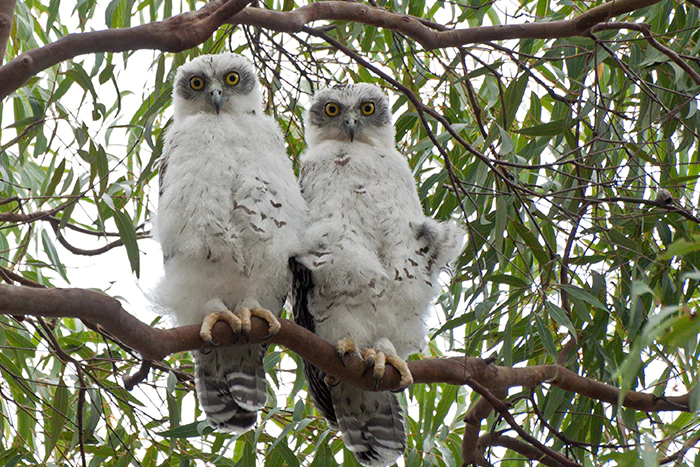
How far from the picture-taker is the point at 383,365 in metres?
2.37

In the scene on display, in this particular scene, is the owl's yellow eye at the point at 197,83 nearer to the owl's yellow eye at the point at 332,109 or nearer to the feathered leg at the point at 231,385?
the owl's yellow eye at the point at 332,109

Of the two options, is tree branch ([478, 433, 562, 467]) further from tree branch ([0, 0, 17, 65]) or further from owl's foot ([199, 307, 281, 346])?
tree branch ([0, 0, 17, 65])

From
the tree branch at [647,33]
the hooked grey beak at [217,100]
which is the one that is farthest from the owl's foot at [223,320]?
the tree branch at [647,33]

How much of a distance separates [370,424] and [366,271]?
53cm

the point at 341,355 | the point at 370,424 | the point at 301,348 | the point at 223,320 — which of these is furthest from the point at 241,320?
the point at 370,424

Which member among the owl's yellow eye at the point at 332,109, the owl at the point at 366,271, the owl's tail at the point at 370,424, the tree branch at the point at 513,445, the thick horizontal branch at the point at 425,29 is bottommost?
the tree branch at the point at 513,445

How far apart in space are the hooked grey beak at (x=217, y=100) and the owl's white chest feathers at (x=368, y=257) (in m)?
0.37

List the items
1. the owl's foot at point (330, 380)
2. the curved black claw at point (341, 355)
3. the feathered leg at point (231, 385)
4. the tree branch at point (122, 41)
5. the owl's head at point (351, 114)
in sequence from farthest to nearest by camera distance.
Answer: the owl's head at point (351, 114)
the owl's foot at point (330, 380)
the feathered leg at point (231, 385)
the curved black claw at point (341, 355)
the tree branch at point (122, 41)

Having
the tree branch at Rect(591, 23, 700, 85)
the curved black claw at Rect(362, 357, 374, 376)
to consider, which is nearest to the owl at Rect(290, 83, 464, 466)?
the curved black claw at Rect(362, 357, 374, 376)

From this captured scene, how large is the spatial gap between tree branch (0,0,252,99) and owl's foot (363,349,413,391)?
103 centimetres

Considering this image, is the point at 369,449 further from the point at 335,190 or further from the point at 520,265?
the point at 520,265

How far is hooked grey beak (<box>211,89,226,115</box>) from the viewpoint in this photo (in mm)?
2617

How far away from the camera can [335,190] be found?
8.55 ft

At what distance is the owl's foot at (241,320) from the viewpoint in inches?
84.0
